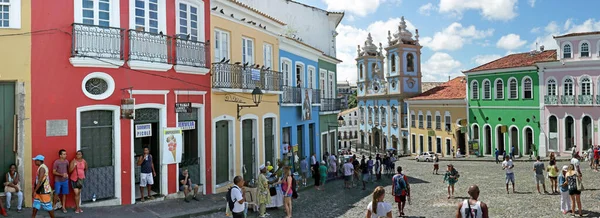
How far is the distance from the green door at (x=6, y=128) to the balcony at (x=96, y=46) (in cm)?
153

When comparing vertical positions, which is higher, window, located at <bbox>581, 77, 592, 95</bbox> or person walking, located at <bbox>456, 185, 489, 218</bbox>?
window, located at <bbox>581, 77, 592, 95</bbox>

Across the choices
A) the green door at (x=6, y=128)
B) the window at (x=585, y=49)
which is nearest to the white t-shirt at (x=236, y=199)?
the green door at (x=6, y=128)

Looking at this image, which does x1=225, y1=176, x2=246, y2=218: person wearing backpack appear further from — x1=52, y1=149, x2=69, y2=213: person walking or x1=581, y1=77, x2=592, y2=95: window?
x1=581, y1=77, x2=592, y2=95: window

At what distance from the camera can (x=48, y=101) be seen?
36.3 ft

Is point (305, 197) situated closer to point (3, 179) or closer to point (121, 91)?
point (121, 91)

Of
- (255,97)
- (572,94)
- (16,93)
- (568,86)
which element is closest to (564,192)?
(255,97)

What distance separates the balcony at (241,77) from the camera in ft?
48.3

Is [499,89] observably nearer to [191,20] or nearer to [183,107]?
[191,20]

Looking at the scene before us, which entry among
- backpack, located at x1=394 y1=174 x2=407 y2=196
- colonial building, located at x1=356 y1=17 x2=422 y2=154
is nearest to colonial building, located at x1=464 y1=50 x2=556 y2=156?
colonial building, located at x1=356 y1=17 x2=422 y2=154

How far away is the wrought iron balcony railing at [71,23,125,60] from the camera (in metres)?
11.2

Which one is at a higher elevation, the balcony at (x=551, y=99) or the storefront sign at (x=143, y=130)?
the balcony at (x=551, y=99)

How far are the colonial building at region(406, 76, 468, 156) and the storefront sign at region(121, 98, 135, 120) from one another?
3356 cm

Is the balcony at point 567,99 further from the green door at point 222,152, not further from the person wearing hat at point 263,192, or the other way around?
the person wearing hat at point 263,192

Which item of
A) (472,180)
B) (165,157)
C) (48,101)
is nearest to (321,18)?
(472,180)
